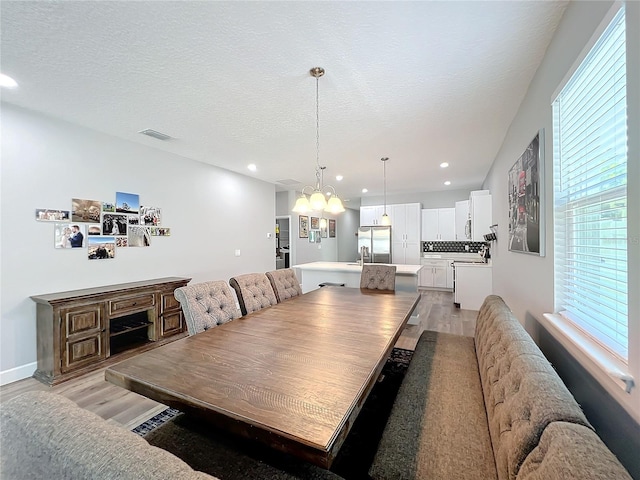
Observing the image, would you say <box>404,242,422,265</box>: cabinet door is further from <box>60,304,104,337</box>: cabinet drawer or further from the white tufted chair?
<box>60,304,104,337</box>: cabinet drawer

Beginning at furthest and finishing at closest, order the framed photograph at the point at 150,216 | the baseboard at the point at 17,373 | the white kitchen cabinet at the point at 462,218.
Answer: the white kitchen cabinet at the point at 462,218 → the framed photograph at the point at 150,216 → the baseboard at the point at 17,373

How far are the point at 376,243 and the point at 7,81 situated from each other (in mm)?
6828

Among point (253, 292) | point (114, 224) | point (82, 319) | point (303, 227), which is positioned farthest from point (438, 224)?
point (82, 319)

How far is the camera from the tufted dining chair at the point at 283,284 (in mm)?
2838

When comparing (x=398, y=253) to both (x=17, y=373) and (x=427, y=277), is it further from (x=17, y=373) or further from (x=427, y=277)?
(x=17, y=373)

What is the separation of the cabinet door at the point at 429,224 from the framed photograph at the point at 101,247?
21.6 ft

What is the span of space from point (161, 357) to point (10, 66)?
239 centimetres

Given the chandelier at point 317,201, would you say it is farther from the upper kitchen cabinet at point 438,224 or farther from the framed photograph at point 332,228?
the framed photograph at point 332,228

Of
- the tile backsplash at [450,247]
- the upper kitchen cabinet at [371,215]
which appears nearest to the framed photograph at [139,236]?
the upper kitchen cabinet at [371,215]

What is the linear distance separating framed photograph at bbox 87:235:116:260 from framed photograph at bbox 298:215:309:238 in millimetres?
4268

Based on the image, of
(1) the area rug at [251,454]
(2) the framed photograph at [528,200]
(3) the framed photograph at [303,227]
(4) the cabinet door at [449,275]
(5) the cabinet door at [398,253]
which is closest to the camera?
(1) the area rug at [251,454]

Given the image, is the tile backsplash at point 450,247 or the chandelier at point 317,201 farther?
the tile backsplash at point 450,247

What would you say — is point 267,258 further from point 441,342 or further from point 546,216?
point 546,216

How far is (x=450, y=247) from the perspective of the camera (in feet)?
24.1
